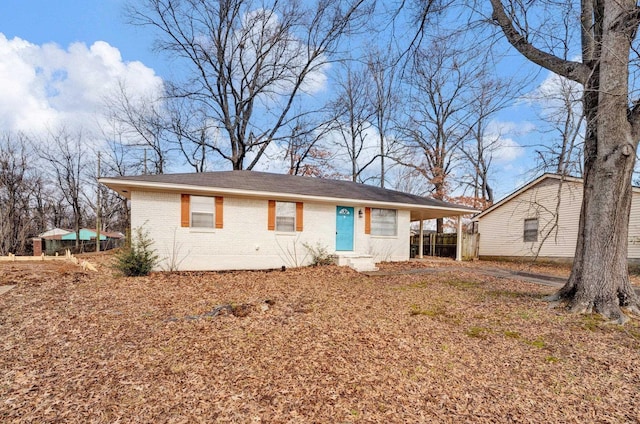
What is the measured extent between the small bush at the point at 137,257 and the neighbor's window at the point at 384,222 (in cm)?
775

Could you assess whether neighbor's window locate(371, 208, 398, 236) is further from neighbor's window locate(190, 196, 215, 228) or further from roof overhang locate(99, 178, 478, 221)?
neighbor's window locate(190, 196, 215, 228)

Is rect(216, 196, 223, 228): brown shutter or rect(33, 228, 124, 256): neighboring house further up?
rect(216, 196, 223, 228): brown shutter

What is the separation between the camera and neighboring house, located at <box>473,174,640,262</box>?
12337mm

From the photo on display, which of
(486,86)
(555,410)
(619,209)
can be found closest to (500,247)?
(486,86)

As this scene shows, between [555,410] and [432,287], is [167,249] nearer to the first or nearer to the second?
[432,287]

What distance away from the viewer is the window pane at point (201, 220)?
30.5 feet

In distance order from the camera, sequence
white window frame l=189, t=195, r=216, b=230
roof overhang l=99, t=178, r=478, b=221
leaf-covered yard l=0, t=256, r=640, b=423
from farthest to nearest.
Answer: white window frame l=189, t=195, r=216, b=230 → roof overhang l=99, t=178, r=478, b=221 → leaf-covered yard l=0, t=256, r=640, b=423

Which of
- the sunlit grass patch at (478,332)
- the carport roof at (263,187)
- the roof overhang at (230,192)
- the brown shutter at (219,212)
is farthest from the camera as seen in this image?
the brown shutter at (219,212)

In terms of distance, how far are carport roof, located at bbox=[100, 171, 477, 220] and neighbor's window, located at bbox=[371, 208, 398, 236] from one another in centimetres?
47

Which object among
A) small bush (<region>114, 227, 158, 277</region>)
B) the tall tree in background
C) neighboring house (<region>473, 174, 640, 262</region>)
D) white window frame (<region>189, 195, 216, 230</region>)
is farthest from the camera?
neighboring house (<region>473, 174, 640, 262</region>)

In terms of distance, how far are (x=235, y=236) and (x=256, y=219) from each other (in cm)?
87

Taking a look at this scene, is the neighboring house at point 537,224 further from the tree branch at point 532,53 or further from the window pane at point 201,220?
the window pane at point 201,220

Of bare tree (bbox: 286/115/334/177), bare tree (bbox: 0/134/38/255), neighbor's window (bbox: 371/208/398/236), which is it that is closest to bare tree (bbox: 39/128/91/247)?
bare tree (bbox: 0/134/38/255)

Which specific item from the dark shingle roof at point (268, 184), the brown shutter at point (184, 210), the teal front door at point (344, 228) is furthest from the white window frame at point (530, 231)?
the brown shutter at point (184, 210)
